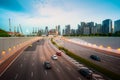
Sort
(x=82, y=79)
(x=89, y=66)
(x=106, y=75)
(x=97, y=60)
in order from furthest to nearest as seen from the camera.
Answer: (x=97, y=60) < (x=89, y=66) < (x=106, y=75) < (x=82, y=79)

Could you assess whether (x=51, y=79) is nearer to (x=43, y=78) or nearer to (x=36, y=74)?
(x=43, y=78)

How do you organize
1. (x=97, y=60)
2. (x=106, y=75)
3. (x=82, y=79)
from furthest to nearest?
(x=97, y=60), (x=106, y=75), (x=82, y=79)

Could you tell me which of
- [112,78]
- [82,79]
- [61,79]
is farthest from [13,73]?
[112,78]

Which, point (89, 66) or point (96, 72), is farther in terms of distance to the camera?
point (89, 66)

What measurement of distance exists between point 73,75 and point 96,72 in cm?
674

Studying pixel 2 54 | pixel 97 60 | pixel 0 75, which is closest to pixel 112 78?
pixel 97 60

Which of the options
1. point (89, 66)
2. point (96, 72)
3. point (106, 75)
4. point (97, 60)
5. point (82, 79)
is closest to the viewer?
point (82, 79)

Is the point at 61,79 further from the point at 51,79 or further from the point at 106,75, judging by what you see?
the point at 106,75

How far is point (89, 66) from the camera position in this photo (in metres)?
46.5

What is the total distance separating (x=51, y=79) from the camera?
34.9 m

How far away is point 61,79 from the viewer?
34.8 meters

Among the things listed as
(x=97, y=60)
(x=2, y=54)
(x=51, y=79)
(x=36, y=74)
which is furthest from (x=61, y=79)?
(x=2, y=54)

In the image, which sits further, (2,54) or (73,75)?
(2,54)

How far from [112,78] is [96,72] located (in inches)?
246
